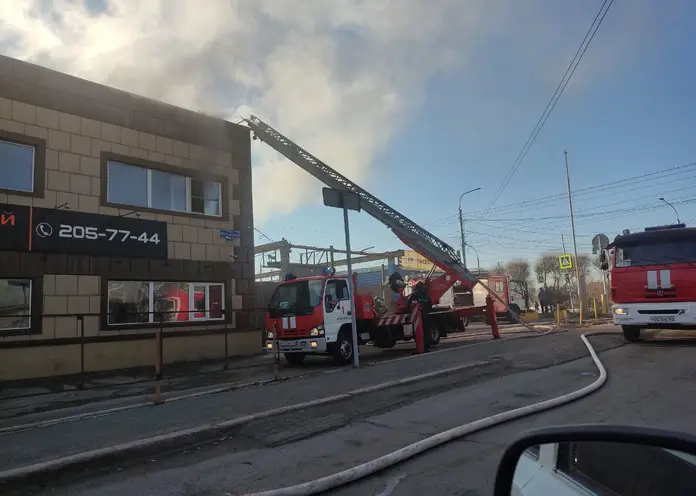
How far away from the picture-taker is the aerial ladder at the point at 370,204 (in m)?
16.1

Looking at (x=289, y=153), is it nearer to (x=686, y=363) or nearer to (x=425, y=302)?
(x=425, y=302)

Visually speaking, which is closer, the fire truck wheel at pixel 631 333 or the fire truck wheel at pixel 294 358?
the fire truck wheel at pixel 294 358

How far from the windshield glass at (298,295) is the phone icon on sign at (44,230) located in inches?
210

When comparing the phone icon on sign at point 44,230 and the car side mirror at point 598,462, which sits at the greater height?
the phone icon on sign at point 44,230

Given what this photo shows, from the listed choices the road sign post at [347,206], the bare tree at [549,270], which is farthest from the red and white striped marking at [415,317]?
the bare tree at [549,270]

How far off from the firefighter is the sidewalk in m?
3.32

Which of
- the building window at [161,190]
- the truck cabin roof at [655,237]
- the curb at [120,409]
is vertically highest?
the building window at [161,190]

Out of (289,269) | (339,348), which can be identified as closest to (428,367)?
(339,348)

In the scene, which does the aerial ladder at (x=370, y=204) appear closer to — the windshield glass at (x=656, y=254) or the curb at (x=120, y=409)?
the windshield glass at (x=656, y=254)

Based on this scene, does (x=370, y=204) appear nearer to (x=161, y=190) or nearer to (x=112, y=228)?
(x=161, y=190)

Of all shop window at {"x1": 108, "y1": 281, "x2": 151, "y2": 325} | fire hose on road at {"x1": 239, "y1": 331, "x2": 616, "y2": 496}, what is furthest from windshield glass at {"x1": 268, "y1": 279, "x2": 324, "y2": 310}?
fire hose on road at {"x1": 239, "y1": 331, "x2": 616, "y2": 496}

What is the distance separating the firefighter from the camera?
48.1ft

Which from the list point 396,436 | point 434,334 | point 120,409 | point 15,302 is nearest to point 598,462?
point 396,436

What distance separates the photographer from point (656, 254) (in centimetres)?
1298
